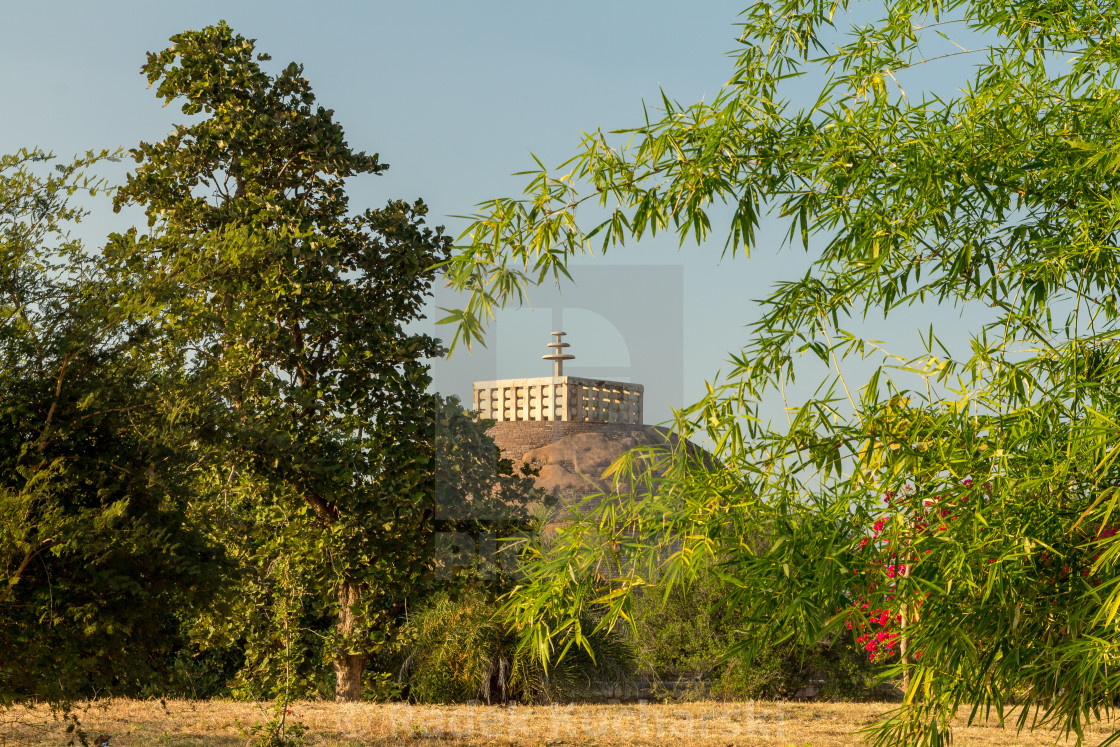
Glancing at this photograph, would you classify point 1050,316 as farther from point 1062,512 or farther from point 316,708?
point 316,708

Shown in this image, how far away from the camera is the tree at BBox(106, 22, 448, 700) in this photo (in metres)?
7.93

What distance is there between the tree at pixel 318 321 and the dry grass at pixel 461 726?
1.29 m

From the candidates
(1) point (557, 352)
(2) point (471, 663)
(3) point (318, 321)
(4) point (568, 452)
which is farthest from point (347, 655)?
(4) point (568, 452)

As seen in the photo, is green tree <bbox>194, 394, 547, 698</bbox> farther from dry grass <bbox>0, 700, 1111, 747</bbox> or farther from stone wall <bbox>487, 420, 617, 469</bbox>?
dry grass <bbox>0, 700, 1111, 747</bbox>

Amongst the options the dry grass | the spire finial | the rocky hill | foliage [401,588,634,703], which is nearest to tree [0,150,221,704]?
the dry grass

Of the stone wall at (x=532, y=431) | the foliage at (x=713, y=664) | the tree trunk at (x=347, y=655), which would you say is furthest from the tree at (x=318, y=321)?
the foliage at (x=713, y=664)

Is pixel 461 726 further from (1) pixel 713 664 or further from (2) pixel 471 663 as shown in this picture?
(1) pixel 713 664

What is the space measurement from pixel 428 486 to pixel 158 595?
10.5 feet

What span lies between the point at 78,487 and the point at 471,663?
16.8 ft

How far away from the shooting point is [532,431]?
1140 cm

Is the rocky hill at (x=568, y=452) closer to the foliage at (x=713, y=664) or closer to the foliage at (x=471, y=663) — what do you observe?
the foliage at (x=713, y=664)

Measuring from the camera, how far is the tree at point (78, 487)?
15.7 feet

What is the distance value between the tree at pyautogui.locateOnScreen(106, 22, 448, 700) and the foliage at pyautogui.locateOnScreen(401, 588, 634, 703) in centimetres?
78

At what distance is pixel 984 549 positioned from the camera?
273 cm
